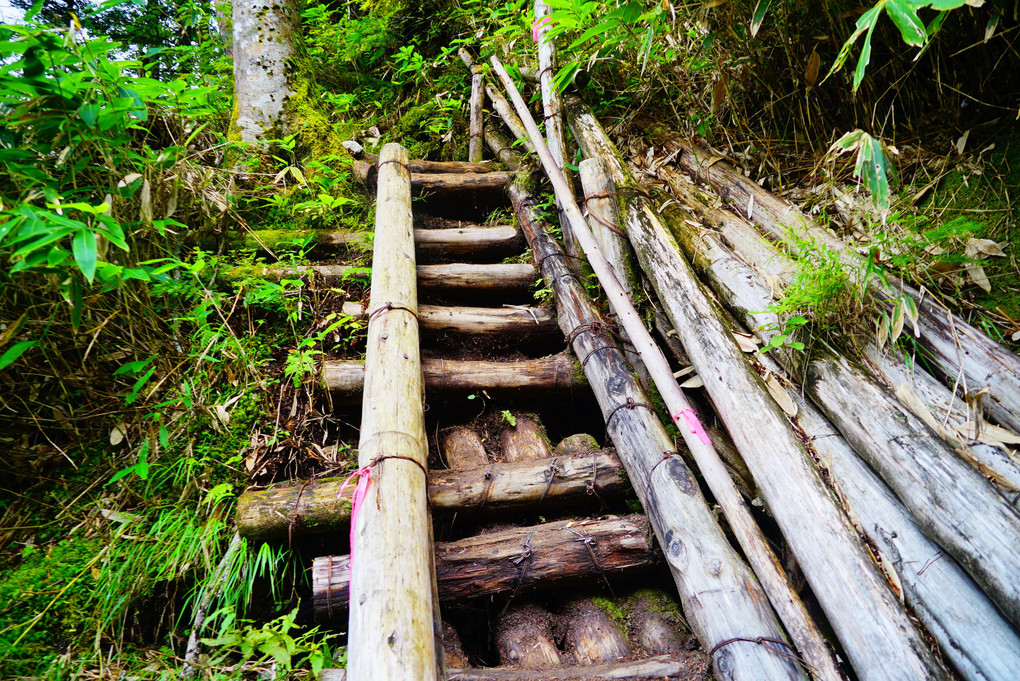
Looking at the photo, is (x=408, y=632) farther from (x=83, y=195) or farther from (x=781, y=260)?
(x=83, y=195)

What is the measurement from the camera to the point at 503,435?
2.23 metres

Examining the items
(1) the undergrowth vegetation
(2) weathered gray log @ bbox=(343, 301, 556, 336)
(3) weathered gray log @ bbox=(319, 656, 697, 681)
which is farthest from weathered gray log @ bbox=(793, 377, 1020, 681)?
(2) weathered gray log @ bbox=(343, 301, 556, 336)

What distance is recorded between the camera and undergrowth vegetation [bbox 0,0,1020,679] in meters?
1.55

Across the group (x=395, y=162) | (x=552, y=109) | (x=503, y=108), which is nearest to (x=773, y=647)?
(x=552, y=109)

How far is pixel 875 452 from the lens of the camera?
142cm

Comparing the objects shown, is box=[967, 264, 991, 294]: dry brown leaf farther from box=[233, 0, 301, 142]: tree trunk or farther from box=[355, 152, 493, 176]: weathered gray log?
box=[233, 0, 301, 142]: tree trunk

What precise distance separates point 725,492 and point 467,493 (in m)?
0.85

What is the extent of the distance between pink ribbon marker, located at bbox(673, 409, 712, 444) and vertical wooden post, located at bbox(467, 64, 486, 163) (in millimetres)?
2734

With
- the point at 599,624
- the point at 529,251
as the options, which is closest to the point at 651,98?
the point at 529,251

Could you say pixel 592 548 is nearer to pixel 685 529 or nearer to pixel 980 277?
pixel 685 529

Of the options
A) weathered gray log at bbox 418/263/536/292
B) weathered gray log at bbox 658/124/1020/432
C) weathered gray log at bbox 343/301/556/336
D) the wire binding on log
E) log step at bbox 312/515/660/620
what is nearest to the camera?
weathered gray log at bbox 658/124/1020/432

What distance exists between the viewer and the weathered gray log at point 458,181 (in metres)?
3.15

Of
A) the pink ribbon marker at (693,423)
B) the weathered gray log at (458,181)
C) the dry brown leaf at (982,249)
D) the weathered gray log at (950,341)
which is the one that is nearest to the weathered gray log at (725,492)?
the pink ribbon marker at (693,423)

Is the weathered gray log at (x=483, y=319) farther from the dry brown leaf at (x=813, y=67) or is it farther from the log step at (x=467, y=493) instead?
the dry brown leaf at (x=813, y=67)
